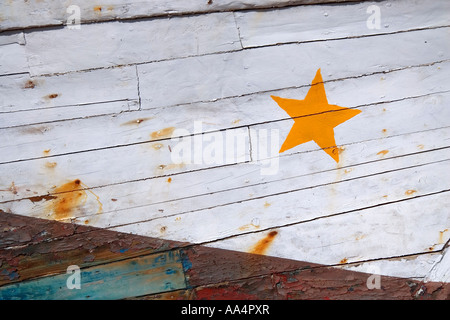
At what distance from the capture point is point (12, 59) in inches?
47.7

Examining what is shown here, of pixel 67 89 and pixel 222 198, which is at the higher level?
pixel 67 89

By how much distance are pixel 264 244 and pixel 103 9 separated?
97 cm

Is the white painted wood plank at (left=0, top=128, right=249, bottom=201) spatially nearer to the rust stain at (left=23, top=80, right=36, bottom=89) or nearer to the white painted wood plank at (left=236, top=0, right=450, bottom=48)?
the rust stain at (left=23, top=80, right=36, bottom=89)

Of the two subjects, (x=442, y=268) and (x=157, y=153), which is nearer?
(x=157, y=153)

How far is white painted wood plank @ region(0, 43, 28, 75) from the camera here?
1.20m

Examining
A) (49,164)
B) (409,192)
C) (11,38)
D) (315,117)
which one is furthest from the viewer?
(409,192)

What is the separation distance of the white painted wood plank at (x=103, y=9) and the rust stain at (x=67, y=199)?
20.4 inches

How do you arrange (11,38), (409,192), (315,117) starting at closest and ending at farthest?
1. (11,38)
2. (315,117)
3. (409,192)

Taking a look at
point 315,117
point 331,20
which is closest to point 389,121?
point 315,117

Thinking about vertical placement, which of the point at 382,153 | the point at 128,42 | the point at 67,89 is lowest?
the point at 382,153

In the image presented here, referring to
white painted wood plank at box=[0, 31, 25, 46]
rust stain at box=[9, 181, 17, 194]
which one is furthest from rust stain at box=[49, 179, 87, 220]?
white painted wood plank at box=[0, 31, 25, 46]

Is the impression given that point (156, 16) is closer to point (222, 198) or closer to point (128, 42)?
point (128, 42)

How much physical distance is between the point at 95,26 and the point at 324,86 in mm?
783

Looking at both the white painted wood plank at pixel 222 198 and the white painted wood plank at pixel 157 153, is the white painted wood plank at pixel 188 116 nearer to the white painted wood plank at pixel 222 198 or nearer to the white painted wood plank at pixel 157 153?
the white painted wood plank at pixel 157 153
